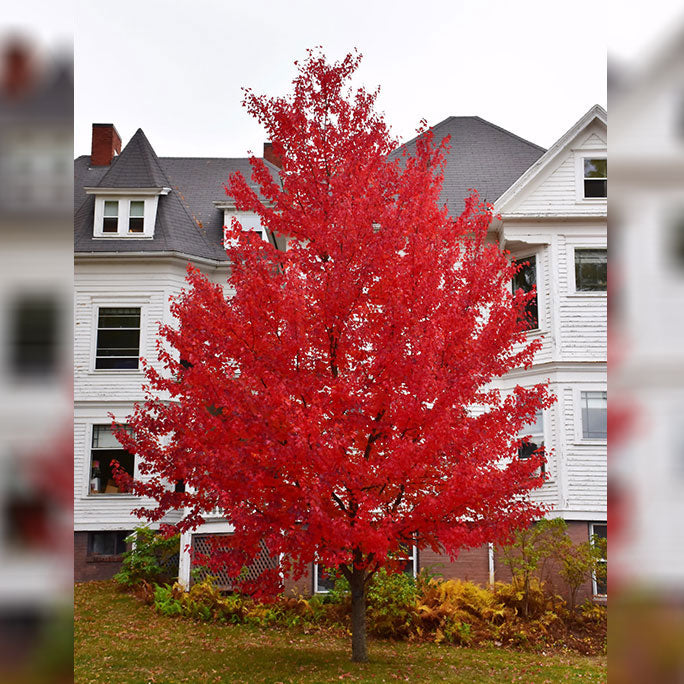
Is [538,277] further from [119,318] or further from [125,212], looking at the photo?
[125,212]

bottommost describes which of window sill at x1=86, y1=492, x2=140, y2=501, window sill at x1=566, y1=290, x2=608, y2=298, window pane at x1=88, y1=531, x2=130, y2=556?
window pane at x1=88, y1=531, x2=130, y2=556

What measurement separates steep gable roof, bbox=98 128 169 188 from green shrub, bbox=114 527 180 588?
10061mm

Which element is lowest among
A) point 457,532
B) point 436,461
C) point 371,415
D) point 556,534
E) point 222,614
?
point 222,614

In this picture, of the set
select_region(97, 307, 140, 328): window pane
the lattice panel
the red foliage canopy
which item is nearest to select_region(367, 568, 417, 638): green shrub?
the lattice panel

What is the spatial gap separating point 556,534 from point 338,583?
4.56 metres

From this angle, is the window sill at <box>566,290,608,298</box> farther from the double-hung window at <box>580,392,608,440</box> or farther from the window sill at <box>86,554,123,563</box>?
the window sill at <box>86,554,123,563</box>

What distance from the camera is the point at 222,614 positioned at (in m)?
14.8

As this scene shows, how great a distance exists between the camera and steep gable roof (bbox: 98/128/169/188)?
847 inches

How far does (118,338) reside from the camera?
65.2ft

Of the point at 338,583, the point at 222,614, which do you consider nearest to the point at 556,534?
the point at 338,583

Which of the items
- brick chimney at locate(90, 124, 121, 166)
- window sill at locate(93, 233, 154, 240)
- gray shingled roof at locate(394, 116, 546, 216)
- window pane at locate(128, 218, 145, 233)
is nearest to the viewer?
gray shingled roof at locate(394, 116, 546, 216)

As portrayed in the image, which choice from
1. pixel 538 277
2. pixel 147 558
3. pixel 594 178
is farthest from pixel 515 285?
pixel 147 558

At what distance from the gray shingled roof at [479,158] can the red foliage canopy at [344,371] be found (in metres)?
9.17

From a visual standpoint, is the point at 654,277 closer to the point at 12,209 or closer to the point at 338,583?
the point at 12,209
